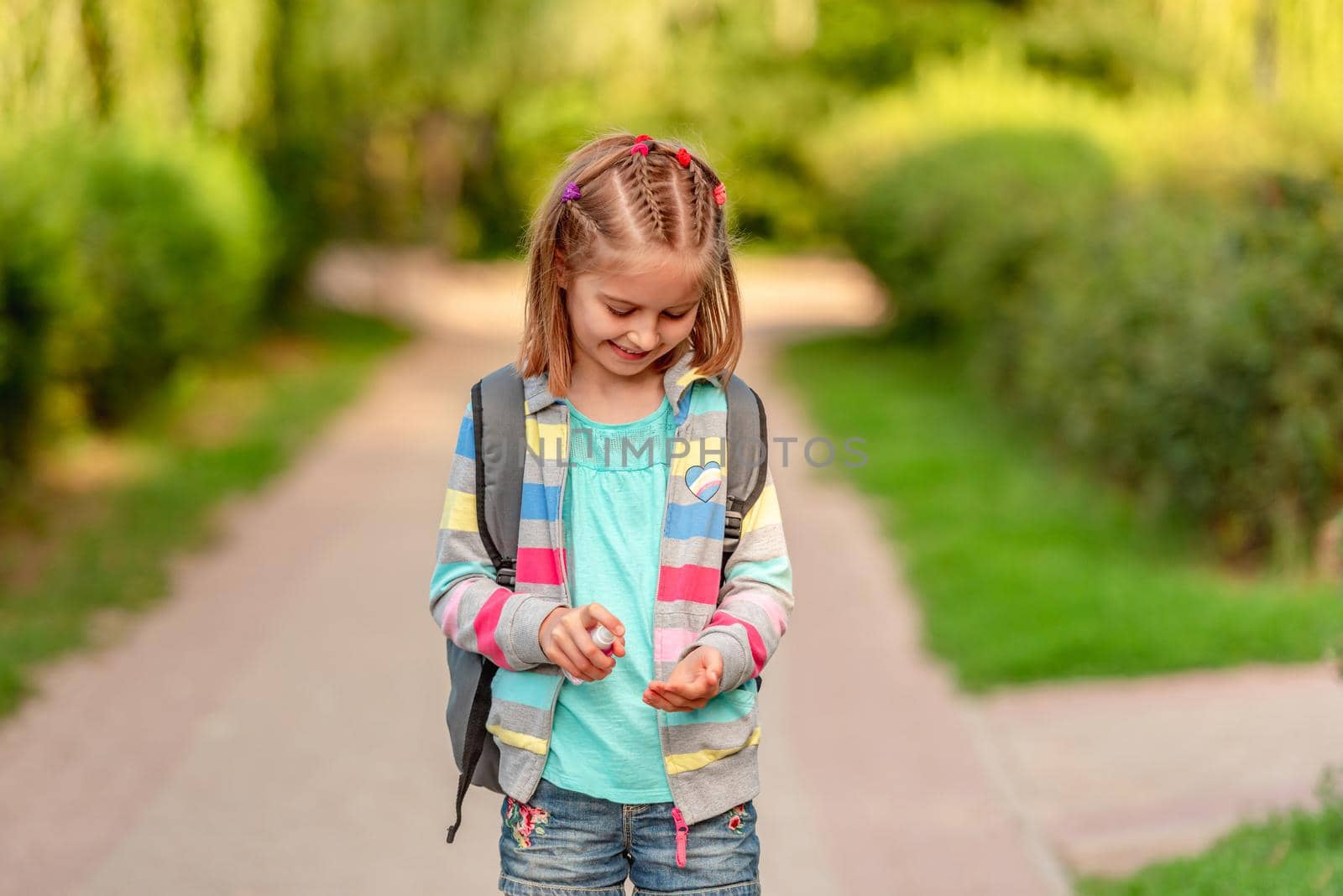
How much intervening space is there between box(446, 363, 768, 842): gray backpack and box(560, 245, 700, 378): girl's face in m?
0.15

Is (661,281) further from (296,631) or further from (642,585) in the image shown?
(296,631)

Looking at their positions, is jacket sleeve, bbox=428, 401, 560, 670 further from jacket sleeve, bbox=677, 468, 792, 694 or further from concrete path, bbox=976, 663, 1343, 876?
concrete path, bbox=976, 663, 1343, 876

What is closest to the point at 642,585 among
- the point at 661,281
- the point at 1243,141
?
the point at 661,281

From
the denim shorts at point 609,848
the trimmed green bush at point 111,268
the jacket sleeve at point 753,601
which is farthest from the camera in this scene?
the trimmed green bush at point 111,268

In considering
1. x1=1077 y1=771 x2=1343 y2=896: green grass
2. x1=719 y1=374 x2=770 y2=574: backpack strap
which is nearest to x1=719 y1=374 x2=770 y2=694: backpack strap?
x1=719 y1=374 x2=770 y2=574: backpack strap

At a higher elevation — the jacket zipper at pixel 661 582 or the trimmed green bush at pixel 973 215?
the trimmed green bush at pixel 973 215

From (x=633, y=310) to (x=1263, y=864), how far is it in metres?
2.12

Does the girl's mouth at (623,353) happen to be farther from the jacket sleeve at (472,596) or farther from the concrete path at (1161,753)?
the concrete path at (1161,753)

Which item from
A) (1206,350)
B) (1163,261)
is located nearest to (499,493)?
(1206,350)

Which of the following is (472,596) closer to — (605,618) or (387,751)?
(605,618)

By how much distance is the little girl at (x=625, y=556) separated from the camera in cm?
223

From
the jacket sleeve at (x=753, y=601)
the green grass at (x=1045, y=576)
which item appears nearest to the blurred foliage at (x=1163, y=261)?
the green grass at (x=1045, y=576)

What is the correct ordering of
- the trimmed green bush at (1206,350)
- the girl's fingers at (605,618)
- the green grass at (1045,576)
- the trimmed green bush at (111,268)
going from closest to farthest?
1. the girl's fingers at (605,618)
2. the green grass at (1045,576)
3. the trimmed green bush at (1206,350)
4. the trimmed green bush at (111,268)

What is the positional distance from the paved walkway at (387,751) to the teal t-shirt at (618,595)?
1716mm
